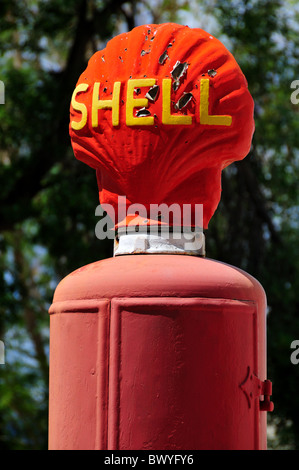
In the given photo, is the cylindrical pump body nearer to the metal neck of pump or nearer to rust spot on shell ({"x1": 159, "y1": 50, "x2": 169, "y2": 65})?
the metal neck of pump

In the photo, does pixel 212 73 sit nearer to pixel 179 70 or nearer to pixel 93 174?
pixel 179 70

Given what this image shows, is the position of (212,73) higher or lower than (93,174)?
lower

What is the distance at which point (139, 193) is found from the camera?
2168 millimetres

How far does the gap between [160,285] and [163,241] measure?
0.20m

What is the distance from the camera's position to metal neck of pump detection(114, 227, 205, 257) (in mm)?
2127

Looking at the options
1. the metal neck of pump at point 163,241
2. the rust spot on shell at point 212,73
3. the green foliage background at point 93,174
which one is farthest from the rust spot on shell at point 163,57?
the green foliage background at point 93,174

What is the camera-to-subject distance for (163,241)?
83.8 inches

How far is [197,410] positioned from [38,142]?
5.44m

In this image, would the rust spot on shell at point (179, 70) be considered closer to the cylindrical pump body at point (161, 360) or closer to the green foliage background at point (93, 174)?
the cylindrical pump body at point (161, 360)

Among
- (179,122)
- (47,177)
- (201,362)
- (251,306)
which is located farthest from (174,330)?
(47,177)

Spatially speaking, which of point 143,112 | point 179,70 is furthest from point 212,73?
point 143,112

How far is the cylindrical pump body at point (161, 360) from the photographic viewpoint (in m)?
1.93

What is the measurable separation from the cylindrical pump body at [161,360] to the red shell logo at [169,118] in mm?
246

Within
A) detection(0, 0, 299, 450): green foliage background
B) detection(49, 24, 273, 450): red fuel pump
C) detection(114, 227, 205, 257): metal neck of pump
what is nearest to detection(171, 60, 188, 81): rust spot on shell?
detection(49, 24, 273, 450): red fuel pump
